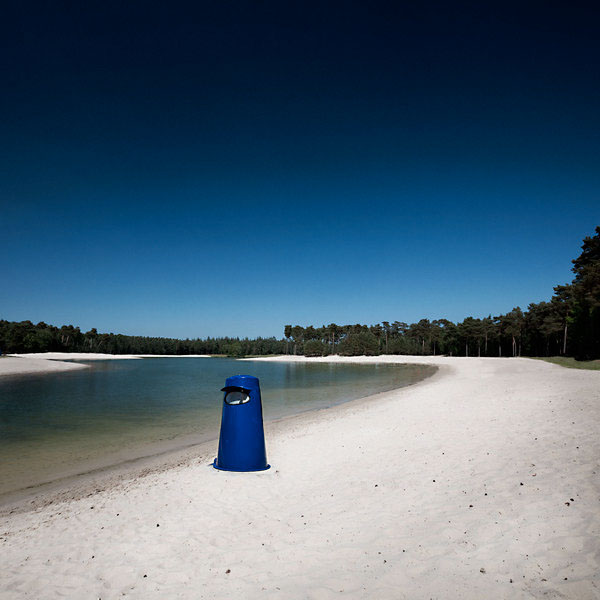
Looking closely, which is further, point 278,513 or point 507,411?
point 507,411

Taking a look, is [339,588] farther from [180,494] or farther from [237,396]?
[237,396]

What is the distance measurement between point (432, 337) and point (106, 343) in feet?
372

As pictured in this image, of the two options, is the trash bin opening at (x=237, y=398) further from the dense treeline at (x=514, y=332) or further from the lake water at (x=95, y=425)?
the dense treeline at (x=514, y=332)

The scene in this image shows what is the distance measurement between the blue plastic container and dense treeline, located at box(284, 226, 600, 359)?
3248cm

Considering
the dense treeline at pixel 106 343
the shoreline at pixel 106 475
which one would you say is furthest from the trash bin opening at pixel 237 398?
the dense treeline at pixel 106 343

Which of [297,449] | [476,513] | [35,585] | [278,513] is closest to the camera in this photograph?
[35,585]

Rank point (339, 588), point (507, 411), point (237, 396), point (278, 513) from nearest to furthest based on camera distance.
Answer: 1. point (339, 588)
2. point (278, 513)
3. point (237, 396)
4. point (507, 411)

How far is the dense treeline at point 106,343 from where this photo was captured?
96562 mm

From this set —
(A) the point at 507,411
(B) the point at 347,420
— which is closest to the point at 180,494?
(B) the point at 347,420

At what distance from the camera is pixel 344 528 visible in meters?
4.45

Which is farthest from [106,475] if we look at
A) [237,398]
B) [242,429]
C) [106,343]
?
[106,343]

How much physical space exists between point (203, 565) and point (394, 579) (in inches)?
76.0

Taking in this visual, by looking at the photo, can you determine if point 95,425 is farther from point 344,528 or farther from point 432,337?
point 432,337

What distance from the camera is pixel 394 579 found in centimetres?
333
